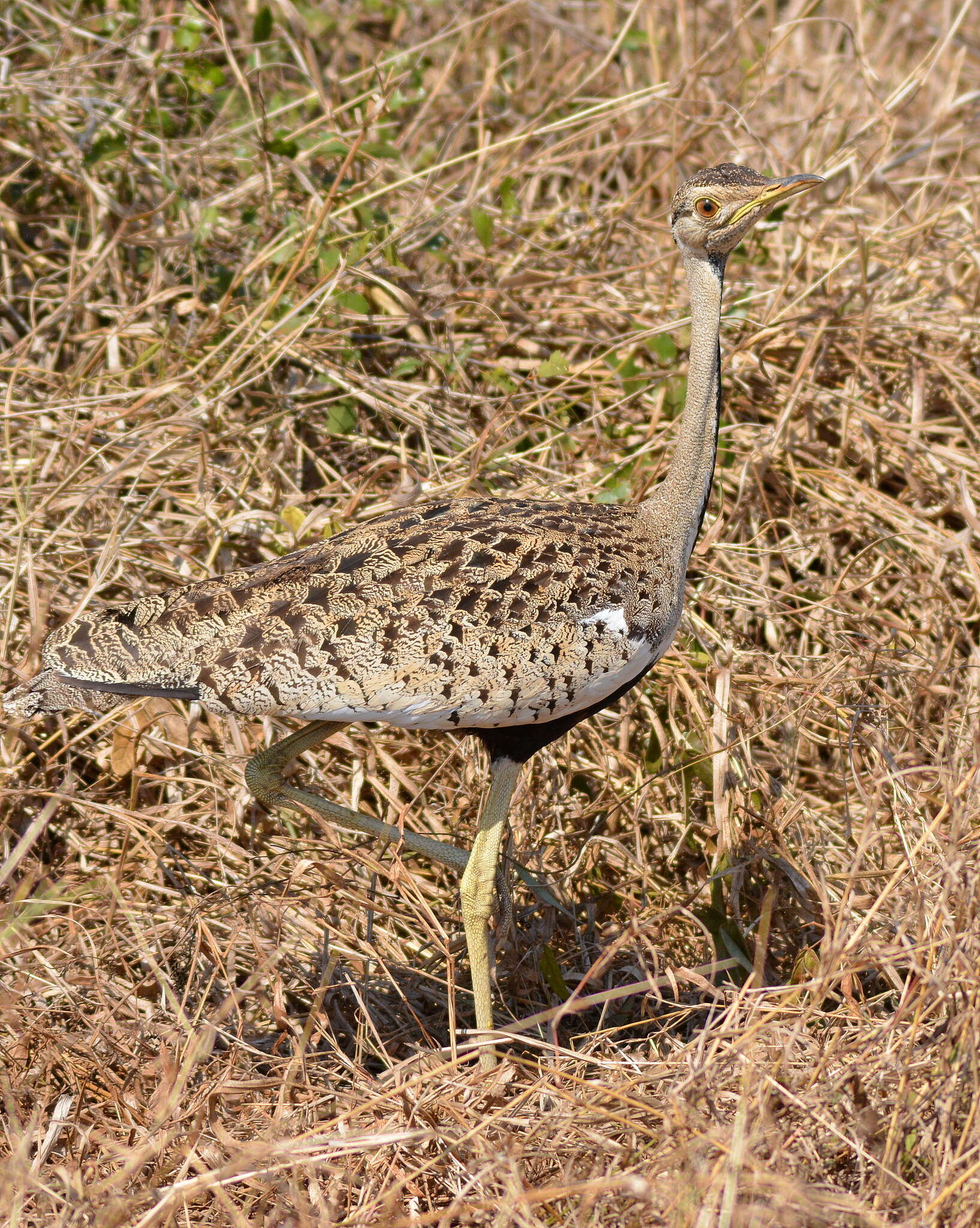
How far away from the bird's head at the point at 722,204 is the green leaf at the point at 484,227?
4.68ft

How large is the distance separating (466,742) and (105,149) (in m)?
2.85

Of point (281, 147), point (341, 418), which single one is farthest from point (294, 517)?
point (281, 147)

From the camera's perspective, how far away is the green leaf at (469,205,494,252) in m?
5.24

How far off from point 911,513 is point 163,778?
2.85 metres

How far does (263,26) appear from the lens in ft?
19.1

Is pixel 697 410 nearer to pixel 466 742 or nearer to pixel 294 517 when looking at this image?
pixel 466 742

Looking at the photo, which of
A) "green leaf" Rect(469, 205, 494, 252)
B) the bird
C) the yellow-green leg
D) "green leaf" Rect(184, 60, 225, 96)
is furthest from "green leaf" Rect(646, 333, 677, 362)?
"green leaf" Rect(184, 60, 225, 96)

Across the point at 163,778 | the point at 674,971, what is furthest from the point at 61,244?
the point at 674,971

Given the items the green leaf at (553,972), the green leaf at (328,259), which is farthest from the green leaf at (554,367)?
the green leaf at (553,972)

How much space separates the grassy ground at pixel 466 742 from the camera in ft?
9.91

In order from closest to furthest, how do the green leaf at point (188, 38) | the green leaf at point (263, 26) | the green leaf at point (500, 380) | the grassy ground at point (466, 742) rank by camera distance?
the grassy ground at point (466, 742) < the green leaf at point (500, 380) < the green leaf at point (188, 38) < the green leaf at point (263, 26)

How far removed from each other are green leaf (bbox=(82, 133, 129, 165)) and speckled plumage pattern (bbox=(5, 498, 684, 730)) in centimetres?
248

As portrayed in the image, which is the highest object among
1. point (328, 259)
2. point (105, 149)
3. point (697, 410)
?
point (105, 149)

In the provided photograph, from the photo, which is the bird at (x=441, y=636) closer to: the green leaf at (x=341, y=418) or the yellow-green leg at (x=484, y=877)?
the yellow-green leg at (x=484, y=877)
